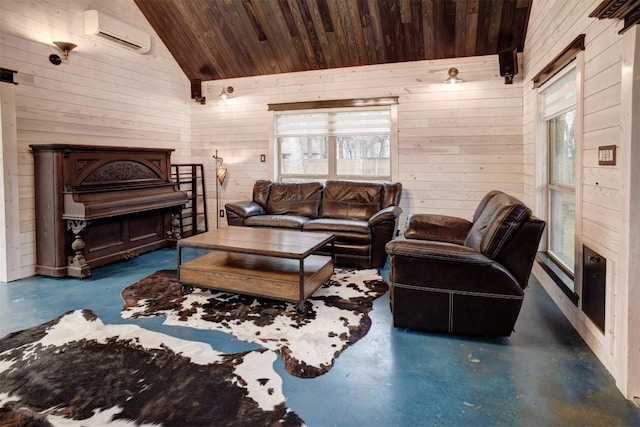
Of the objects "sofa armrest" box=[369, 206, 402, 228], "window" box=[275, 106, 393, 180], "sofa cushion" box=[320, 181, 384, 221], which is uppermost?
"window" box=[275, 106, 393, 180]

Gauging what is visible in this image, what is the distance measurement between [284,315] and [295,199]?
2.53m

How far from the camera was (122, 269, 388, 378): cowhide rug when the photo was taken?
2.43 meters

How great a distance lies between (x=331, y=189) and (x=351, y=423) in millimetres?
3666

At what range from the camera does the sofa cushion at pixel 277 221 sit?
4613mm

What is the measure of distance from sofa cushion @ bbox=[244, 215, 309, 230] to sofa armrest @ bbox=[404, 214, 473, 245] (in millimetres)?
1364

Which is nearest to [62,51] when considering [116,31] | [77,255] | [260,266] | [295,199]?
[116,31]

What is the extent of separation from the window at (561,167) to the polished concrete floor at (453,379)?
2.24ft

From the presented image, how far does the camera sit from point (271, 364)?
224 centimetres

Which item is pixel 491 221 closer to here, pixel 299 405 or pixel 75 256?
pixel 299 405

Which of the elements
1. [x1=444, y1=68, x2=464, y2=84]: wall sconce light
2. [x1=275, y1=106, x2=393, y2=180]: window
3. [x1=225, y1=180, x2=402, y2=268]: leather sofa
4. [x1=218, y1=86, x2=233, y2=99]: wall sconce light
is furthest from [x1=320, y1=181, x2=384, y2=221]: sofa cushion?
[x1=218, y1=86, x2=233, y2=99]: wall sconce light

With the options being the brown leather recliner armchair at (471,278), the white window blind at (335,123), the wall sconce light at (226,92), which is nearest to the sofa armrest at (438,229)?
the brown leather recliner armchair at (471,278)

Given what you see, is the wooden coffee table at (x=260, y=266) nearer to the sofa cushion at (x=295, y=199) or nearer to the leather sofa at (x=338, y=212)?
the leather sofa at (x=338, y=212)

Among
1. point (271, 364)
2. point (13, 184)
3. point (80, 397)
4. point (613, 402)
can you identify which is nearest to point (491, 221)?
point (613, 402)

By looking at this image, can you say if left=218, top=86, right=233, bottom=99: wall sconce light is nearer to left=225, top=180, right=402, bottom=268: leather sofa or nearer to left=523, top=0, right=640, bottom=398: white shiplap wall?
left=225, top=180, right=402, bottom=268: leather sofa
